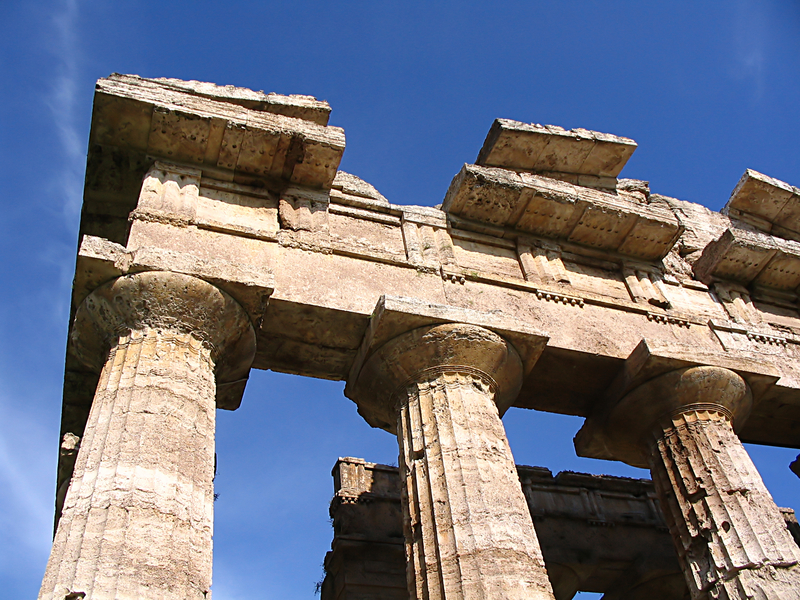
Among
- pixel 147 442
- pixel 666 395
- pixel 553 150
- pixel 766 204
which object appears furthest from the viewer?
pixel 766 204

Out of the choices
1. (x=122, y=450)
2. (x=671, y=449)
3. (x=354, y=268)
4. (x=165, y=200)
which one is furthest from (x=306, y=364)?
(x=671, y=449)

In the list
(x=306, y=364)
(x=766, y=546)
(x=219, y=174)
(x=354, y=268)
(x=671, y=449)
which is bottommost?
(x=766, y=546)

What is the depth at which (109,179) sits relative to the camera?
9.09m

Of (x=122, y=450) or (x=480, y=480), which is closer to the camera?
(x=122, y=450)

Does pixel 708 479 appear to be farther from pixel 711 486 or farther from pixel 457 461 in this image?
pixel 457 461

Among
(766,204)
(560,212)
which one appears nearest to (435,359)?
(560,212)

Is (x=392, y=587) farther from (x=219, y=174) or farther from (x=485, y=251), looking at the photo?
(x=219, y=174)

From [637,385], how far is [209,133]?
5765 mm

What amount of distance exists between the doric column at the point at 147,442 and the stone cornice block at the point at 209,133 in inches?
98.0

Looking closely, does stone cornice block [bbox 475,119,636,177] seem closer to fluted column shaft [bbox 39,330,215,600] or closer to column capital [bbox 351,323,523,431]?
column capital [bbox 351,323,523,431]

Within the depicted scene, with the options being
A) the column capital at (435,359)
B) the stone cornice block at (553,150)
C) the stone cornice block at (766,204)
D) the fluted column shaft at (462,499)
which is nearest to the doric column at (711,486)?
the column capital at (435,359)

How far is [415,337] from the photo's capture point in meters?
7.95

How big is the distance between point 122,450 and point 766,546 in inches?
235

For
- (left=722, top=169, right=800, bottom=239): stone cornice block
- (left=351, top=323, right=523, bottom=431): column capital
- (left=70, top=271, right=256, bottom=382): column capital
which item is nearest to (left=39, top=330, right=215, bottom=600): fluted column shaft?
(left=70, top=271, right=256, bottom=382): column capital
